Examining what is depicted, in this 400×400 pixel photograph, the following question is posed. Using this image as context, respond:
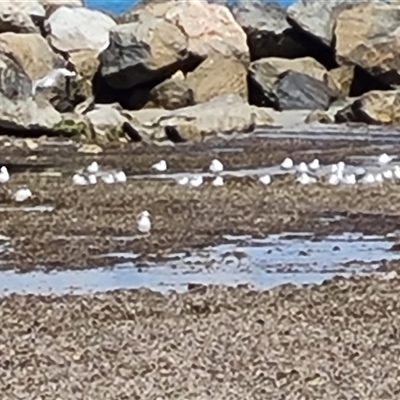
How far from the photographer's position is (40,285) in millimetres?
8594

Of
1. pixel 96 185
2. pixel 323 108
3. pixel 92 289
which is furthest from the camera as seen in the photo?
pixel 323 108

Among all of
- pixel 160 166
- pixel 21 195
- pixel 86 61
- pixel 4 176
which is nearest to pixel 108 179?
pixel 4 176

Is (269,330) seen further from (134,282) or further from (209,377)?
(134,282)

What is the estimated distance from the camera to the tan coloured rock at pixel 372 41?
25656 millimetres

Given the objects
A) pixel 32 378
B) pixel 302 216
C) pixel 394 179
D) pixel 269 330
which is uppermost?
pixel 32 378

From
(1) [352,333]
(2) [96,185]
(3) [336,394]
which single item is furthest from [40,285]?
(2) [96,185]

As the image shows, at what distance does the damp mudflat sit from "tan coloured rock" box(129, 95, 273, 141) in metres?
9.89

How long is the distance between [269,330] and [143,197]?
5.99 meters

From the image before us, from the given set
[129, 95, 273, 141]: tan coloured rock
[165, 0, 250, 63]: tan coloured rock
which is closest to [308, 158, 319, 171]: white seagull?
[129, 95, 273, 141]: tan coloured rock

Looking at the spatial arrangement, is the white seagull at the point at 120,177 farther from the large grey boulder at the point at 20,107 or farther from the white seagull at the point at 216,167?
the large grey boulder at the point at 20,107

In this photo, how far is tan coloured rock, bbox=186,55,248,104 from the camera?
2458 centimetres

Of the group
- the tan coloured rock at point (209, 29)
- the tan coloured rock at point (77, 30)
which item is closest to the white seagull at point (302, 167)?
the tan coloured rock at point (209, 29)

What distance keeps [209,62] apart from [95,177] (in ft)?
36.1

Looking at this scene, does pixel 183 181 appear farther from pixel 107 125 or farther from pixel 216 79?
pixel 216 79
